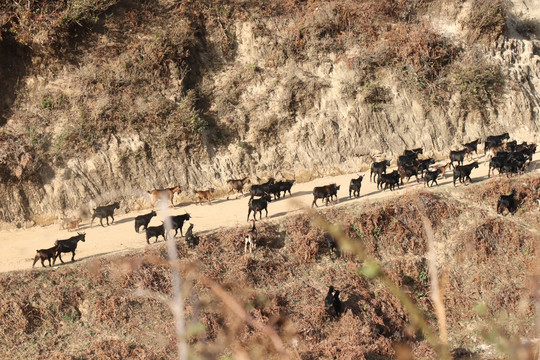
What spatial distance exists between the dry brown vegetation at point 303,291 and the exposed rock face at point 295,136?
7.44 meters

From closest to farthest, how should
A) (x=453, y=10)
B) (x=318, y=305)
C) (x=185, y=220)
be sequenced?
1. (x=318, y=305)
2. (x=185, y=220)
3. (x=453, y=10)

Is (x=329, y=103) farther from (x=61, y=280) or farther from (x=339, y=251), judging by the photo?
(x=61, y=280)

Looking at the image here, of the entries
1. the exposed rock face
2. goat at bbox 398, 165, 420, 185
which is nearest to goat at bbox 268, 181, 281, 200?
the exposed rock face

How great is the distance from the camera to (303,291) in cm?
1772

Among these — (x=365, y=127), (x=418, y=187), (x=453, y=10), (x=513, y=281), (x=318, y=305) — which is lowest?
(x=318, y=305)

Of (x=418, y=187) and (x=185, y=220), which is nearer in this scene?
(x=185, y=220)

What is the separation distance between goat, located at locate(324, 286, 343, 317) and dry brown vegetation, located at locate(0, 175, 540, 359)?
26 cm

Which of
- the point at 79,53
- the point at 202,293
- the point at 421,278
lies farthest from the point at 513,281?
the point at 79,53

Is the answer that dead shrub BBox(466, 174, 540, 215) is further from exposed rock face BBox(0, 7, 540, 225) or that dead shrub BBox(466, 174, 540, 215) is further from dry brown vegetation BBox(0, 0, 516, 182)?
dry brown vegetation BBox(0, 0, 516, 182)

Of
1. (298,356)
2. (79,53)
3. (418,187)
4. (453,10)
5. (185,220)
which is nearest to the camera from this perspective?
(298,356)

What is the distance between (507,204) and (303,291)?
9.46 m

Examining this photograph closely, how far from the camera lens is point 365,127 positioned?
2956 centimetres

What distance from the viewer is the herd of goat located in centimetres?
1889

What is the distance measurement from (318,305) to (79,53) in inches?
771
